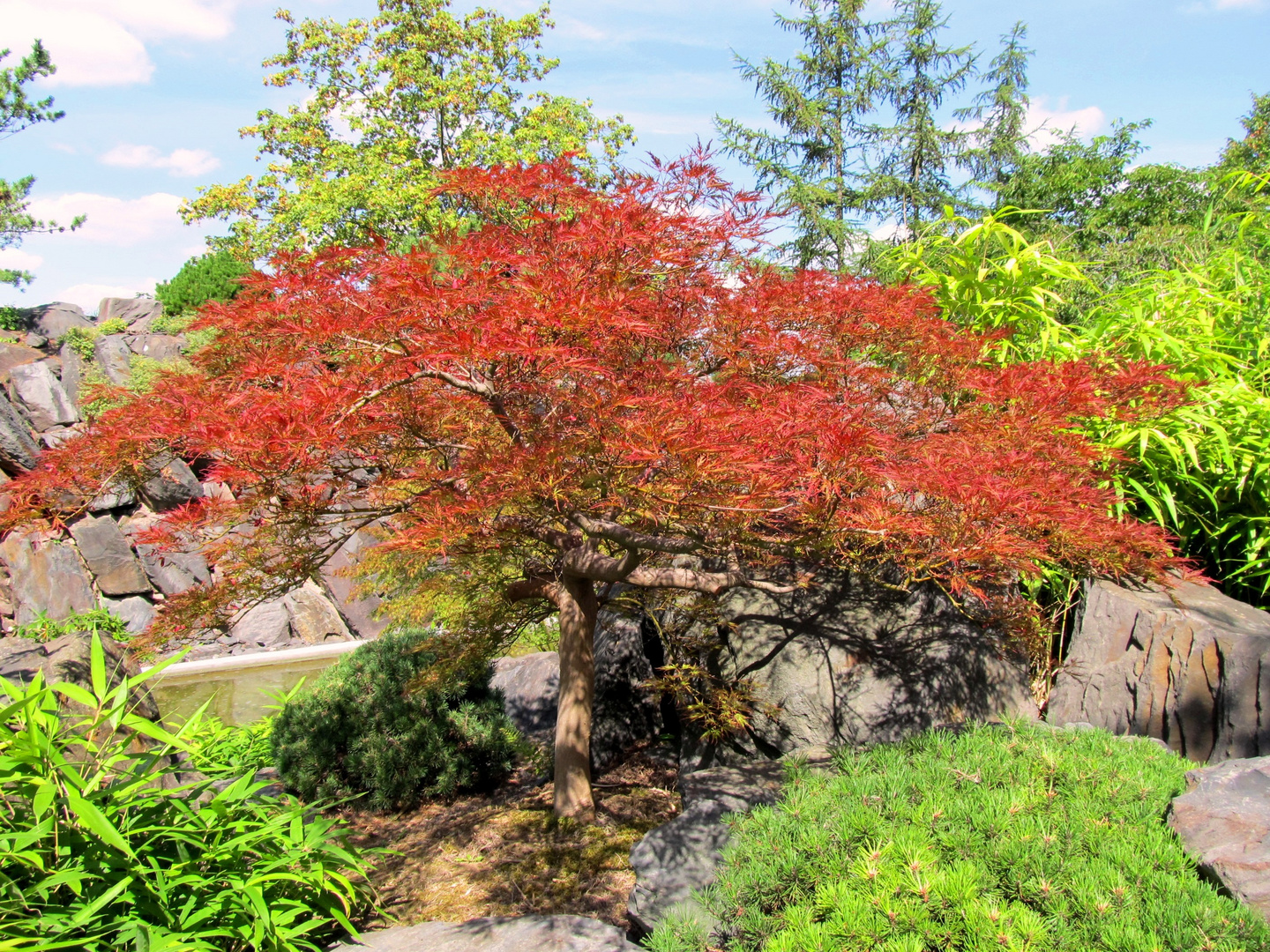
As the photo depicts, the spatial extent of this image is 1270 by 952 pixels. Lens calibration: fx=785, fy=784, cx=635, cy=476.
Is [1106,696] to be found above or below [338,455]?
below

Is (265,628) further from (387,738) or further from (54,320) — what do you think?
(54,320)

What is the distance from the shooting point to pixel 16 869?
2684mm

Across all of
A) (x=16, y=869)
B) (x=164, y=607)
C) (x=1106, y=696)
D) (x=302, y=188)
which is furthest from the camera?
(x=302, y=188)

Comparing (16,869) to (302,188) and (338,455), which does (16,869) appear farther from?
(302,188)

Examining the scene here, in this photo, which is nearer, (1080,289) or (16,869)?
(16,869)

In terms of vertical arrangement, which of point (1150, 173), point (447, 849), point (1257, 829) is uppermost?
point (1150, 173)

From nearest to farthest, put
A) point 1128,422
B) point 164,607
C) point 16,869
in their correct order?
point 16,869, point 164,607, point 1128,422

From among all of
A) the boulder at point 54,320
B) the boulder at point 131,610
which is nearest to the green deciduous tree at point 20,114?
the boulder at point 54,320

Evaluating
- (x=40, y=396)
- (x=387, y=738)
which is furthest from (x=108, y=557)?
(x=387, y=738)

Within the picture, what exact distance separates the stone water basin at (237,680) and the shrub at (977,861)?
7484 millimetres

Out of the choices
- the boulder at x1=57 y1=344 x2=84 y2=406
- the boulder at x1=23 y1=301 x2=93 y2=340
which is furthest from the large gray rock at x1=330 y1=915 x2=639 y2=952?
the boulder at x1=23 y1=301 x2=93 y2=340

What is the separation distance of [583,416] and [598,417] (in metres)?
0.16

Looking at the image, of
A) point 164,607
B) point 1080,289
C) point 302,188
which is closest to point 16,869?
point 164,607

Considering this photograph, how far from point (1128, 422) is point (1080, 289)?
7435 millimetres
